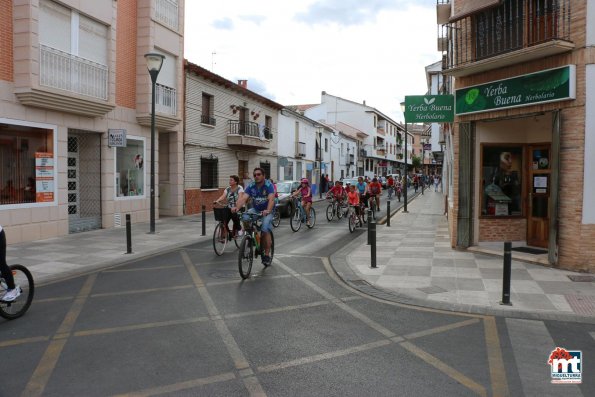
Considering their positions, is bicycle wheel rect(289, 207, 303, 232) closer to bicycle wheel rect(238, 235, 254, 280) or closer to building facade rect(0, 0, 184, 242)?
building facade rect(0, 0, 184, 242)

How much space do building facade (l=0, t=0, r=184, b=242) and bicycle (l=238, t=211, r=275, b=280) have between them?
678cm

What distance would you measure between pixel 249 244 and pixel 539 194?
672 centimetres

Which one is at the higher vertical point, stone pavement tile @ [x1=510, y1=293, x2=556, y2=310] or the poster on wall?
the poster on wall

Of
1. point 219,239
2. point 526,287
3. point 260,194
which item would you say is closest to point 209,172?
point 219,239

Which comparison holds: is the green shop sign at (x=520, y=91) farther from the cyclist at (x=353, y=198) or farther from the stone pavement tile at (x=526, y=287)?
the cyclist at (x=353, y=198)

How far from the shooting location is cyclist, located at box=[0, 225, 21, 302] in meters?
5.34

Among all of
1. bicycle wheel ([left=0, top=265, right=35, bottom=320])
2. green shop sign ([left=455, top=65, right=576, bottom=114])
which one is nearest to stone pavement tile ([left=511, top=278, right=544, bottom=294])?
green shop sign ([left=455, top=65, right=576, bottom=114])

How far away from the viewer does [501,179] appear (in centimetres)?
1091

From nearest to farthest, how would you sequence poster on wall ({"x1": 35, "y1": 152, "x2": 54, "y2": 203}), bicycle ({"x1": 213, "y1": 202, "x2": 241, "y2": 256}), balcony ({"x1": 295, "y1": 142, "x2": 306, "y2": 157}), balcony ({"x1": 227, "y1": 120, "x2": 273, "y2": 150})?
bicycle ({"x1": 213, "y1": 202, "x2": 241, "y2": 256})
poster on wall ({"x1": 35, "y1": 152, "x2": 54, "y2": 203})
balcony ({"x1": 227, "y1": 120, "x2": 273, "y2": 150})
balcony ({"x1": 295, "y1": 142, "x2": 306, "y2": 157})

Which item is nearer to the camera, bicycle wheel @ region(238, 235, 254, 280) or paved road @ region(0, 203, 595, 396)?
paved road @ region(0, 203, 595, 396)

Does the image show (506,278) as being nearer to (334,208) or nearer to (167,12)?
(334,208)

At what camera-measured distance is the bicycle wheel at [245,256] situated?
7531 mm

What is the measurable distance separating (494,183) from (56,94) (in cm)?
1097

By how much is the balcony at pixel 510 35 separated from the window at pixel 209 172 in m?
12.9
